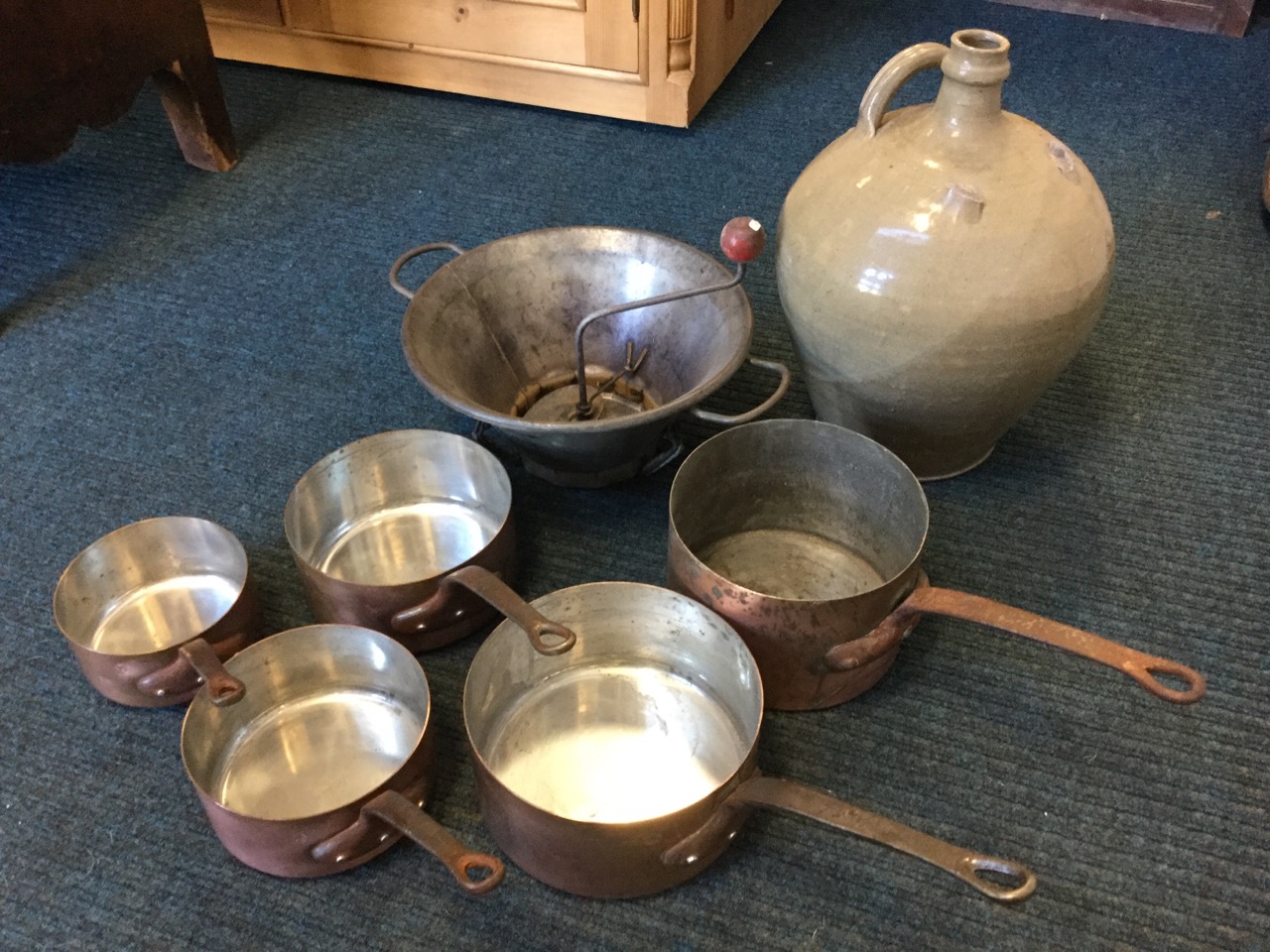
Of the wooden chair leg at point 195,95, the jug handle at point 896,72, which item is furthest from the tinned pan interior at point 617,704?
the wooden chair leg at point 195,95

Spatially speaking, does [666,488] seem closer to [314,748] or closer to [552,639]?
[552,639]

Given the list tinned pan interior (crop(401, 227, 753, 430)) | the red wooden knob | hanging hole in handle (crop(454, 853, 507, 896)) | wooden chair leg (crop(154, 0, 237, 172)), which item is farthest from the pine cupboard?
hanging hole in handle (crop(454, 853, 507, 896))

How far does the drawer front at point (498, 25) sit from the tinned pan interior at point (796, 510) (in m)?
0.95

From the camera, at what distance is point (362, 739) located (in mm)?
953

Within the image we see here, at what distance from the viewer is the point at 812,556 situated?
1136 millimetres

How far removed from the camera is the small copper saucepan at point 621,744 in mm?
782

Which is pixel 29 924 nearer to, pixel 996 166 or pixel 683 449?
pixel 683 449

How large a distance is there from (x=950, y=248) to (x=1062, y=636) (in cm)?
37

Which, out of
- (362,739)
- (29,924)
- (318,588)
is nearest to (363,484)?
(318,588)

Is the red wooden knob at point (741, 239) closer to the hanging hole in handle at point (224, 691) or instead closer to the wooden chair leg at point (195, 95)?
the hanging hole in handle at point (224, 691)

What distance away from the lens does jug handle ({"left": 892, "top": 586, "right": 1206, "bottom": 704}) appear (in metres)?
0.81

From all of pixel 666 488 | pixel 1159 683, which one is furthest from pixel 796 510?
pixel 1159 683

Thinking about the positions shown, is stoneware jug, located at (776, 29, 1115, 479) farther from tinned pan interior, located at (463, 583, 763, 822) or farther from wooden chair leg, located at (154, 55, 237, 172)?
wooden chair leg, located at (154, 55, 237, 172)

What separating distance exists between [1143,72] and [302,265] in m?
1.58
